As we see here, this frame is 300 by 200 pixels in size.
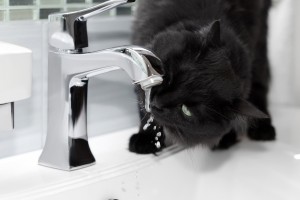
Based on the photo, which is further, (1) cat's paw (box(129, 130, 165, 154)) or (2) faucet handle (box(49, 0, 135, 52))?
(1) cat's paw (box(129, 130, 165, 154))

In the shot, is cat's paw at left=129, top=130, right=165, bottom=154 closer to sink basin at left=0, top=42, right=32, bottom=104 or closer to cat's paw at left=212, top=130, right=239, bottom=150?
cat's paw at left=212, top=130, right=239, bottom=150

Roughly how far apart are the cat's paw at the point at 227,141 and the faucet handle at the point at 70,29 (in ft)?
1.58

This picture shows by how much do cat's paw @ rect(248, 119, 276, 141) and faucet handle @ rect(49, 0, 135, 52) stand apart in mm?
591

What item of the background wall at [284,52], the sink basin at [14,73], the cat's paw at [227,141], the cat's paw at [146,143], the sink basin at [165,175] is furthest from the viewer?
the background wall at [284,52]

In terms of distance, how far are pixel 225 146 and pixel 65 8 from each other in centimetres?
50

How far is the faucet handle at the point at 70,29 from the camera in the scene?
752 mm

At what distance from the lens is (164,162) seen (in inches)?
36.6

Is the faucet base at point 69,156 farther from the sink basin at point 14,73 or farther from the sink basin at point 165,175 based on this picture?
the sink basin at point 14,73

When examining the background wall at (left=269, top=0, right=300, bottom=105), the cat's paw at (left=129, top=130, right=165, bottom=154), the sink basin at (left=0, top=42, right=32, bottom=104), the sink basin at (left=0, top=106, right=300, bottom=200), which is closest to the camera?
the sink basin at (left=0, top=42, right=32, bottom=104)

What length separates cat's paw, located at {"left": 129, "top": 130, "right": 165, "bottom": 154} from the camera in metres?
0.95

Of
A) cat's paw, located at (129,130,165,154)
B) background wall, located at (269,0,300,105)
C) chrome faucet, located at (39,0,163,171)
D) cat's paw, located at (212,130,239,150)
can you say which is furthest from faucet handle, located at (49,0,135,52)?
background wall, located at (269,0,300,105)

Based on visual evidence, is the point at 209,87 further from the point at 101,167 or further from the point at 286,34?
the point at 286,34

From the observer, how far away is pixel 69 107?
0.81 meters

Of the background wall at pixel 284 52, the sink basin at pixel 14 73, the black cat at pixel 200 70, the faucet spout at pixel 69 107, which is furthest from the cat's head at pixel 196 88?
the background wall at pixel 284 52
